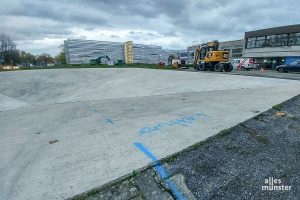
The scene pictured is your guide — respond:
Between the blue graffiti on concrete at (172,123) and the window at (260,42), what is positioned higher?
the window at (260,42)

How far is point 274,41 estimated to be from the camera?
39781 millimetres

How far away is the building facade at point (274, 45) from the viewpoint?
1436 inches

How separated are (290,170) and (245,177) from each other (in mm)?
800

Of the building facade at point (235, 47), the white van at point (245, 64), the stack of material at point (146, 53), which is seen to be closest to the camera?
the white van at point (245, 64)

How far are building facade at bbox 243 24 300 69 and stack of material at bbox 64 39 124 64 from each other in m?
62.1

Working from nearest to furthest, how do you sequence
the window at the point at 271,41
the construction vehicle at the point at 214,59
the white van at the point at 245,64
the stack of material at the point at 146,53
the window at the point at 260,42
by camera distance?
the construction vehicle at the point at 214,59 < the white van at the point at 245,64 < the window at the point at 271,41 < the window at the point at 260,42 < the stack of material at the point at 146,53

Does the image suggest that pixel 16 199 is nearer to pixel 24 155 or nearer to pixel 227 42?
pixel 24 155

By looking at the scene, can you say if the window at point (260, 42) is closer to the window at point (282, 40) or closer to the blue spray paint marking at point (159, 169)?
the window at point (282, 40)

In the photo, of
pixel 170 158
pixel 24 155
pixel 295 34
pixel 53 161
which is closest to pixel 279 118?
pixel 170 158

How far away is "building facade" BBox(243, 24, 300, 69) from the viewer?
36.5 metres

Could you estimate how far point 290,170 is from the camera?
3248 mm

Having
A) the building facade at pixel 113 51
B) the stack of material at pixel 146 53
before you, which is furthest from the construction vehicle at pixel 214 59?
the stack of material at pixel 146 53

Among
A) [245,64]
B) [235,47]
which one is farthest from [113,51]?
[245,64]

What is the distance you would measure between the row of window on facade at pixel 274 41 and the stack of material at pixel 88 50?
203ft
